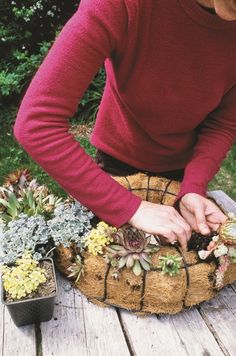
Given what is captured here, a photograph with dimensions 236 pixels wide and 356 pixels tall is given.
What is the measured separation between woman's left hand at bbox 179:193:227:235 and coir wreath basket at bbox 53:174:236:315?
65mm

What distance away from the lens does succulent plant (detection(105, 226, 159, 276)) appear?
4.72 ft

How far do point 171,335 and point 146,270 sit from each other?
22cm

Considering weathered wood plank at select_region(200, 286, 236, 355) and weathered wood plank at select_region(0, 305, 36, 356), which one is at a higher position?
weathered wood plank at select_region(0, 305, 36, 356)

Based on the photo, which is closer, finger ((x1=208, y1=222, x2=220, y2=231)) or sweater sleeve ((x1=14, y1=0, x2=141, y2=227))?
sweater sleeve ((x1=14, y1=0, x2=141, y2=227))

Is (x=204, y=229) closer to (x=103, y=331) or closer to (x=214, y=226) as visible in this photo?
(x=214, y=226)

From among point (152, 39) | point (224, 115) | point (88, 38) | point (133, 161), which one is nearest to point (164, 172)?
point (133, 161)

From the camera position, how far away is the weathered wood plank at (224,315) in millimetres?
1456

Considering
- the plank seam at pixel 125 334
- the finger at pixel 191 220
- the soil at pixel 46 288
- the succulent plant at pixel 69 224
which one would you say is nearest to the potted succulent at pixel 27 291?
the soil at pixel 46 288

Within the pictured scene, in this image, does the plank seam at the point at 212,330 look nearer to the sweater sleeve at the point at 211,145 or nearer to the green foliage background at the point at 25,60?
the sweater sleeve at the point at 211,145

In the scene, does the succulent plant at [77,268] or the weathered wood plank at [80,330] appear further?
the succulent plant at [77,268]

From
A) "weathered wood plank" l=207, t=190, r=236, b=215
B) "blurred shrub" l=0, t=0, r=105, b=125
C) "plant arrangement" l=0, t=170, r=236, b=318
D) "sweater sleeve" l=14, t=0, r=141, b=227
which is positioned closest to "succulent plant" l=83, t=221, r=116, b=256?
"plant arrangement" l=0, t=170, r=236, b=318

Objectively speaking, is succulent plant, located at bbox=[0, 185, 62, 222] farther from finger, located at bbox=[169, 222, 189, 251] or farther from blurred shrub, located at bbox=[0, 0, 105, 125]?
blurred shrub, located at bbox=[0, 0, 105, 125]

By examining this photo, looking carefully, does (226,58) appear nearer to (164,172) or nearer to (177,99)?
(177,99)

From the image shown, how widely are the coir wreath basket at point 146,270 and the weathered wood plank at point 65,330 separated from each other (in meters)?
0.06
